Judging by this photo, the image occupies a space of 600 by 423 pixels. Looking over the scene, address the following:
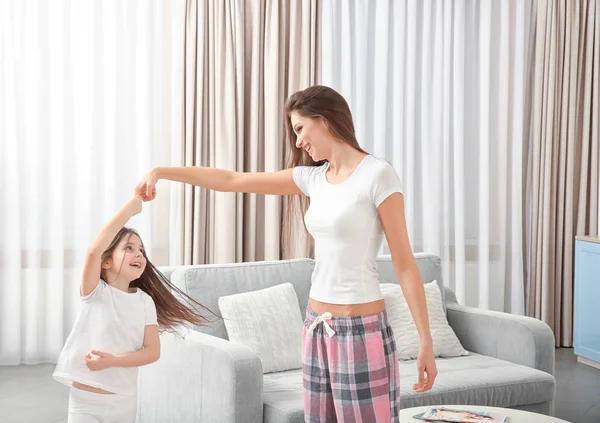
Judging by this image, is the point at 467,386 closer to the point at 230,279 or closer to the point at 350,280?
the point at 230,279

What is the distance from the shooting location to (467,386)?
10.6 ft

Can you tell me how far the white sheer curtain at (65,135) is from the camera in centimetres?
484

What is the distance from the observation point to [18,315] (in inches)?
191

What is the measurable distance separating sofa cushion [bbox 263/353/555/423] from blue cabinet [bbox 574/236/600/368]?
1802 mm

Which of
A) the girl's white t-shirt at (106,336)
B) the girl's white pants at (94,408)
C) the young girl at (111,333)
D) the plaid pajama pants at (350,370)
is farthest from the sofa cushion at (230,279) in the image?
the plaid pajama pants at (350,370)

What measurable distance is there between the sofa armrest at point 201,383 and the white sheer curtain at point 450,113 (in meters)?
2.62

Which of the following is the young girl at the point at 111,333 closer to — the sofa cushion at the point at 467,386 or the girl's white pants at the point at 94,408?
the girl's white pants at the point at 94,408

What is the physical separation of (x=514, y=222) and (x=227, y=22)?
2.40 m

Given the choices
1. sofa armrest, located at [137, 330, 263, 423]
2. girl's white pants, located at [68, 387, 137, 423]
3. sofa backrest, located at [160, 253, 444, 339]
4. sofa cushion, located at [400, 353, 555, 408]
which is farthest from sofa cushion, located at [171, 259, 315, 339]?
girl's white pants, located at [68, 387, 137, 423]

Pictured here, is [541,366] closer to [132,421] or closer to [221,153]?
[132,421]

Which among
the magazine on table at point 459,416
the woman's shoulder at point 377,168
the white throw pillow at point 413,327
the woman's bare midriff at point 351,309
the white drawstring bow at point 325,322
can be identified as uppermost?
the woman's shoulder at point 377,168

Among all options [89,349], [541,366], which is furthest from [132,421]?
[541,366]

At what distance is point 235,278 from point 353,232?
1.64m

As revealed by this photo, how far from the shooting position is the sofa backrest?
3340mm
